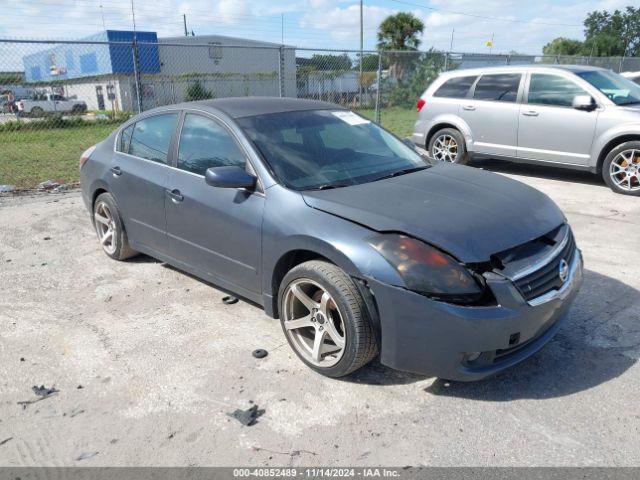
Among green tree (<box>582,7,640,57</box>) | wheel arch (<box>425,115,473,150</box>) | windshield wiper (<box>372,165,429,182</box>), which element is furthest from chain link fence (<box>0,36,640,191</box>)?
green tree (<box>582,7,640,57</box>)

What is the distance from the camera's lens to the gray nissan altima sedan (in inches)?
108

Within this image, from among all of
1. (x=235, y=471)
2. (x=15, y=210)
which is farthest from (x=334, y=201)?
(x=15, y=210)

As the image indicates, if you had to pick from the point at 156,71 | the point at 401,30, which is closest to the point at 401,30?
the point at 401,30

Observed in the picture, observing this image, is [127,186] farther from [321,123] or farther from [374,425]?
[374,425]

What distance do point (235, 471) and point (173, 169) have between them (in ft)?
8.22

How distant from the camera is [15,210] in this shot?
727 centimetres

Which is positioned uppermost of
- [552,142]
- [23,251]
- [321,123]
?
[321,123]

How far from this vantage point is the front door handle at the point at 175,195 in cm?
406

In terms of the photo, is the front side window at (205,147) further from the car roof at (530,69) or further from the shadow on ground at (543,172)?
the shadow on ground at (543,172)

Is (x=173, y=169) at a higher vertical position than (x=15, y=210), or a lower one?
higher

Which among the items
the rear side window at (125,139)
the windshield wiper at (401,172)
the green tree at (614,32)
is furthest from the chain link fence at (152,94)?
the green tree at (614,32)

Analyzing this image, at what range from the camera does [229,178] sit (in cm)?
342

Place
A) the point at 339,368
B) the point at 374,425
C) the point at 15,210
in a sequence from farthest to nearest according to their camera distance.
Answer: the point at 15,210 → the point at 339,368 → the point at 374,425

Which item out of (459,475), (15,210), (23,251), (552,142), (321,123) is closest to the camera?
(459,475)
